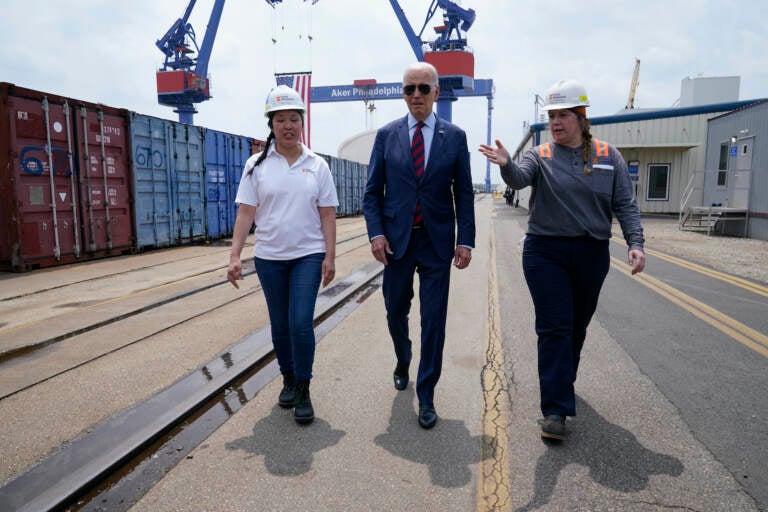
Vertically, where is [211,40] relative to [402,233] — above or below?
above

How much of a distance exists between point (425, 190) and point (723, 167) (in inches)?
796

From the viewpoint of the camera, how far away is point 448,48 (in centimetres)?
4788

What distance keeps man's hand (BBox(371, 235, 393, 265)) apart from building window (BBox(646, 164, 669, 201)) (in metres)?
28.5

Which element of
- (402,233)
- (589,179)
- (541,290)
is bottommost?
(541,290)

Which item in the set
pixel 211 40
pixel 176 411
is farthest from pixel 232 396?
pixel 211 40

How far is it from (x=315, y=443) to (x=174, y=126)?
12.1 meters

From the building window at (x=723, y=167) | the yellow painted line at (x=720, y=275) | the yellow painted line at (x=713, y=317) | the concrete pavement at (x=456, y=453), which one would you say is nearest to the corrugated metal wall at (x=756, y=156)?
the building window at (x=723, y=167)

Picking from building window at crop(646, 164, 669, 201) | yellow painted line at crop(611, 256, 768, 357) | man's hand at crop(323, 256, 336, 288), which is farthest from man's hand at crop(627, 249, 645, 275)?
building window at crop(646, 164, 669, 201)

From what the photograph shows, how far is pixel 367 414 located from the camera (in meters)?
3.45

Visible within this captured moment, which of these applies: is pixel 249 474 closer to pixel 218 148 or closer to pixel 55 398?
pixel 55 398

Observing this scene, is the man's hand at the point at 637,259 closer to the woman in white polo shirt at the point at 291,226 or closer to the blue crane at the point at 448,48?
the woman in white polo shirt at the point at 291,226

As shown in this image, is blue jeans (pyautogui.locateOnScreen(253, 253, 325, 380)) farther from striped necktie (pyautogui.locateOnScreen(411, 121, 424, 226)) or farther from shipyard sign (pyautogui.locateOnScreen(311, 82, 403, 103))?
shipyard sign (pyautogui.locateOnScreen(311, 82, 403, 103))

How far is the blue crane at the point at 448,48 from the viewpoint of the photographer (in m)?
47.2

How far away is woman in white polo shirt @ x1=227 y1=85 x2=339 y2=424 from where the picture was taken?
10.9 feet
